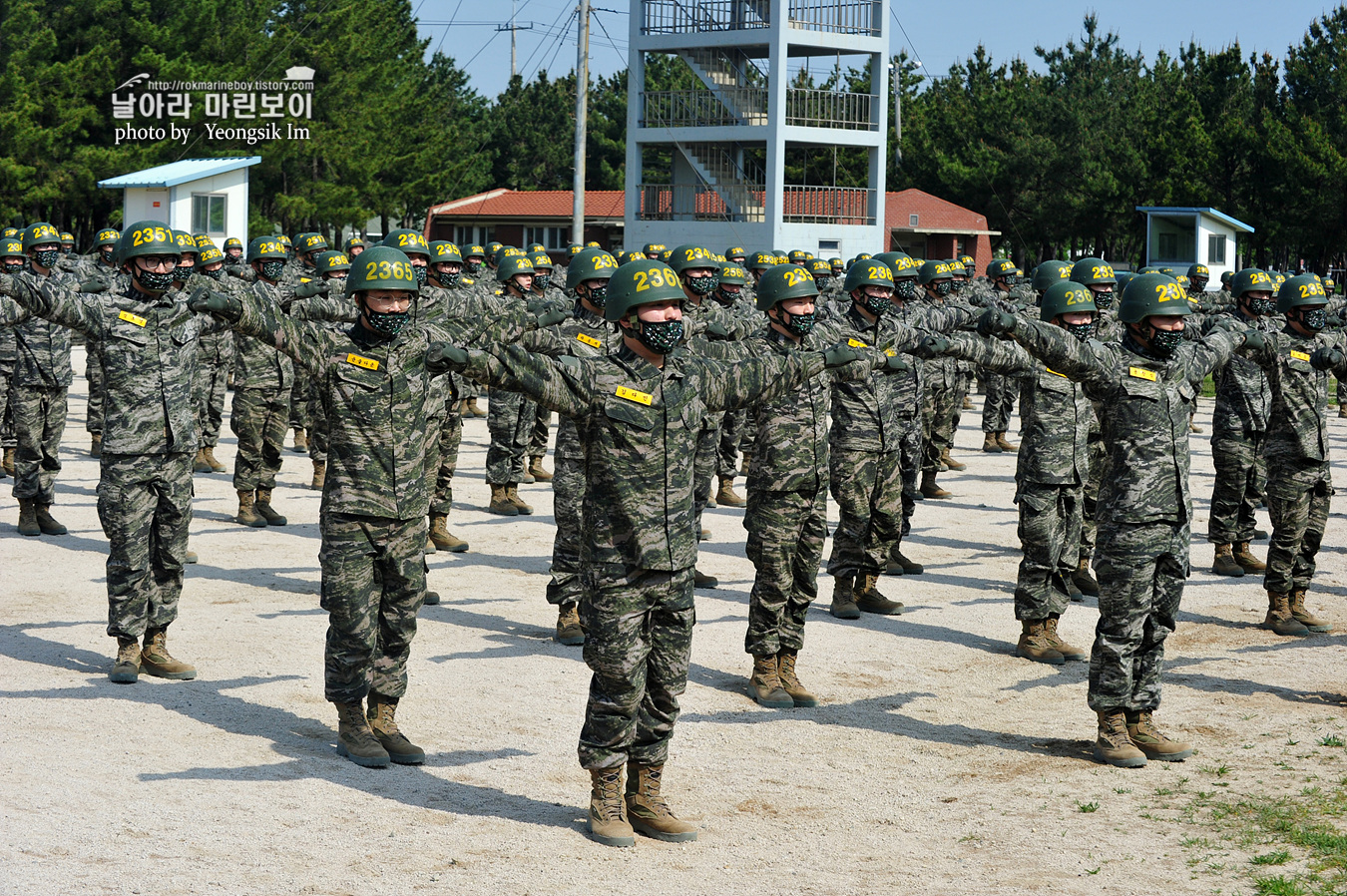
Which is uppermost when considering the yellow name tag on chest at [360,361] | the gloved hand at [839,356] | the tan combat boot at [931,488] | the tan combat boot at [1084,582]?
the gloved hand at [839,356]

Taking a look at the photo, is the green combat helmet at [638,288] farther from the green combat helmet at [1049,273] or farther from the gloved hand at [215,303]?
the green combat helmet at [1049,273]

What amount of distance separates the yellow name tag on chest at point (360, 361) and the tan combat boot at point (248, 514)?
23.2 feet

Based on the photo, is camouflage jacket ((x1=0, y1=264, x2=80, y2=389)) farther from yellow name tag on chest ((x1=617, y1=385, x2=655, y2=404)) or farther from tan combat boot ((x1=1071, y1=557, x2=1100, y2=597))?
tan combat boot ((x1=1071, y1=557, x2=1100, y2=597))

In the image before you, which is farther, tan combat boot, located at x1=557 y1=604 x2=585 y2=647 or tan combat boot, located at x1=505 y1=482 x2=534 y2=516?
tan combat boot, located at x1=505 y1=482 x2=534 y2=516

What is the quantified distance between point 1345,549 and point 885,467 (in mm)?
5818

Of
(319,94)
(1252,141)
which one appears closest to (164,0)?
(319,94)

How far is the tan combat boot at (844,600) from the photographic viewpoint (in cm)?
1080

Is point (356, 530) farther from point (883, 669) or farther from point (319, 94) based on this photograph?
point (319, 94)

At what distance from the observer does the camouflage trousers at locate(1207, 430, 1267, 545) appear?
40.3 ft

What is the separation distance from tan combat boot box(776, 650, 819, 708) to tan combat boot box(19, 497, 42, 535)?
7.56 m

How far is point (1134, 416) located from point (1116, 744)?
1.71 meters

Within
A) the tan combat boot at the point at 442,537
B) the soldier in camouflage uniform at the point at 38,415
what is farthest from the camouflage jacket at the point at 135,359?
the soldier in camouflage uniform at the point at 38,415

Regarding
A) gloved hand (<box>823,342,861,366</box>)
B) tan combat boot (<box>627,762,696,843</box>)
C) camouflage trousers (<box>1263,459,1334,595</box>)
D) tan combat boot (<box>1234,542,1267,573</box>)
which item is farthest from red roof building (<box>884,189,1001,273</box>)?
tan combat boot (<box>627,762,696,843</box>)

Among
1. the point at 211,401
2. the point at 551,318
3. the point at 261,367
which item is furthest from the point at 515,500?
the point at 551,318
